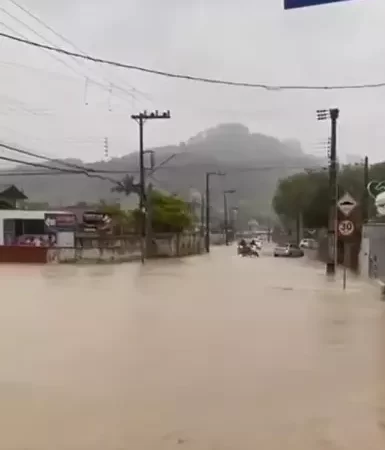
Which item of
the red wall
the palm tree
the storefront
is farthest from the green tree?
the red wall

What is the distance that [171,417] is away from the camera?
26.6 feet

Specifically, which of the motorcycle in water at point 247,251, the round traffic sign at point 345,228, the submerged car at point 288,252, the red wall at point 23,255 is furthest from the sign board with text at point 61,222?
the round traffic sign at point 345,228

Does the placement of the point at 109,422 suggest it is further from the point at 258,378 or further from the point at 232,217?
the point at 232,217

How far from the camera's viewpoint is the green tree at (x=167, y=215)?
6450 centimetres

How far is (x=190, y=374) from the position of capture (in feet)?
34.7

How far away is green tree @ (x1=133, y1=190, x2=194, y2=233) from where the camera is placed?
64.5 metres

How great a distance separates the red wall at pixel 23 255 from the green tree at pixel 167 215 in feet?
56.6

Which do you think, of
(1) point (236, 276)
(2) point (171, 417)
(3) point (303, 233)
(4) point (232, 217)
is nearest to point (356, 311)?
(2) point (171, 417)

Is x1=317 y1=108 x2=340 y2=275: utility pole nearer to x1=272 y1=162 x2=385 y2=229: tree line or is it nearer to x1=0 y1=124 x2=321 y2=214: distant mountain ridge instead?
x1=0 y1=124 x2=321 y2=214: distant mountain ridge

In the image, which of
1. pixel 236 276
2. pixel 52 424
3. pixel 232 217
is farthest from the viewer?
pixel 232 217

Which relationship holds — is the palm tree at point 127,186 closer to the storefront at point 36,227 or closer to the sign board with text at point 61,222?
the sign board with text at point 61,222

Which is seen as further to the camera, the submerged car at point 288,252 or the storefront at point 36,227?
the submerged car at point 288,252

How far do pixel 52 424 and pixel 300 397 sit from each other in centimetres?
288

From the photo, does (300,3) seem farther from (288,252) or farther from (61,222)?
(288,252)
